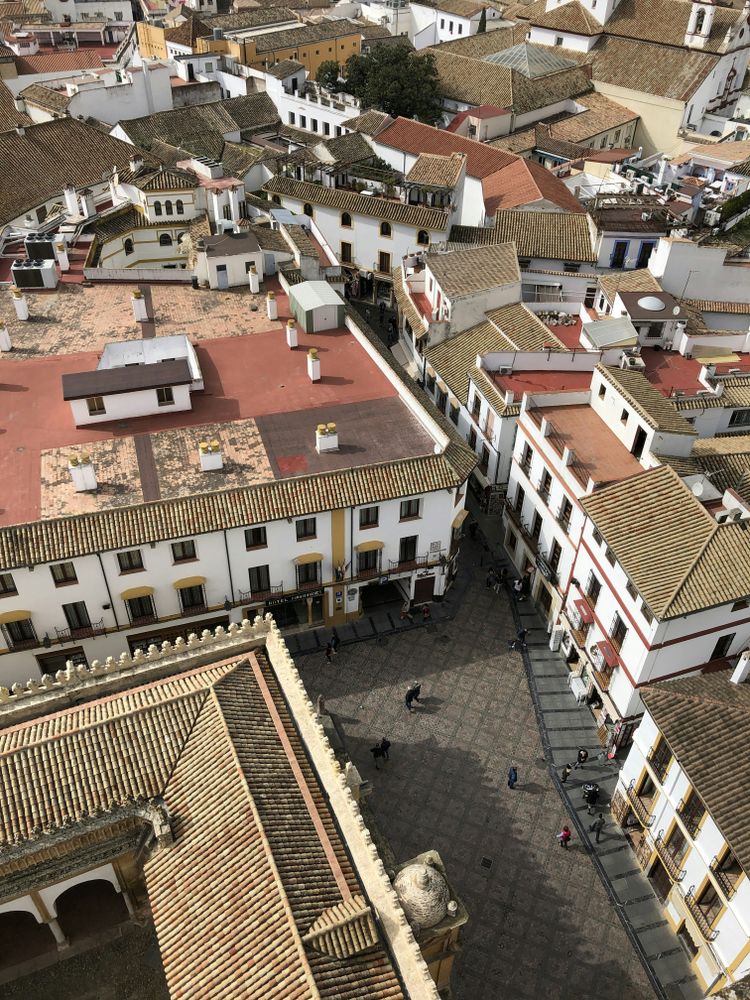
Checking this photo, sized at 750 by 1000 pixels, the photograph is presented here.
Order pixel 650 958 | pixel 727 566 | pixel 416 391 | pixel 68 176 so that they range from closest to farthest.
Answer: pixel 650 958
pixel 727 566
pixel 416 391
pixel 68 176

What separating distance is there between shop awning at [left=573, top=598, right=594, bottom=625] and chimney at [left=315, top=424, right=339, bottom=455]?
Result: 52.0ft

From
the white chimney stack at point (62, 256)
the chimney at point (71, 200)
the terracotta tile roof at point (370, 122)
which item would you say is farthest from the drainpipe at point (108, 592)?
the terracotta tile roof at point (370, 122)

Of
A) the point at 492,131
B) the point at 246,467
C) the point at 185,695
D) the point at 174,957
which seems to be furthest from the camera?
the point at 492,131

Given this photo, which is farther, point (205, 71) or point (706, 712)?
point (205, 71)

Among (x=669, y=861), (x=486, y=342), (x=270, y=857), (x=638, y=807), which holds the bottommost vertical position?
(x=638, y=807)

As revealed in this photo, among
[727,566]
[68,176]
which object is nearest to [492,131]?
[68,176]

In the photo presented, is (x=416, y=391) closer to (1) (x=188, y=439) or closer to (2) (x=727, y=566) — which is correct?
(1) (x=188, y=439)

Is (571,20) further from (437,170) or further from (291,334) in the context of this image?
(291,334)

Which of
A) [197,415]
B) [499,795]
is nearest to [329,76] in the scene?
[197,415]

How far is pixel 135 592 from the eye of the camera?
42.3 m

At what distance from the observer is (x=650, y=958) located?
34469 mm

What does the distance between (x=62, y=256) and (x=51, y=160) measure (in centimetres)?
2099

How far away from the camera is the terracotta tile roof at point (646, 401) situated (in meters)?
43.8

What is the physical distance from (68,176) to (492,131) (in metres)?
47.0
